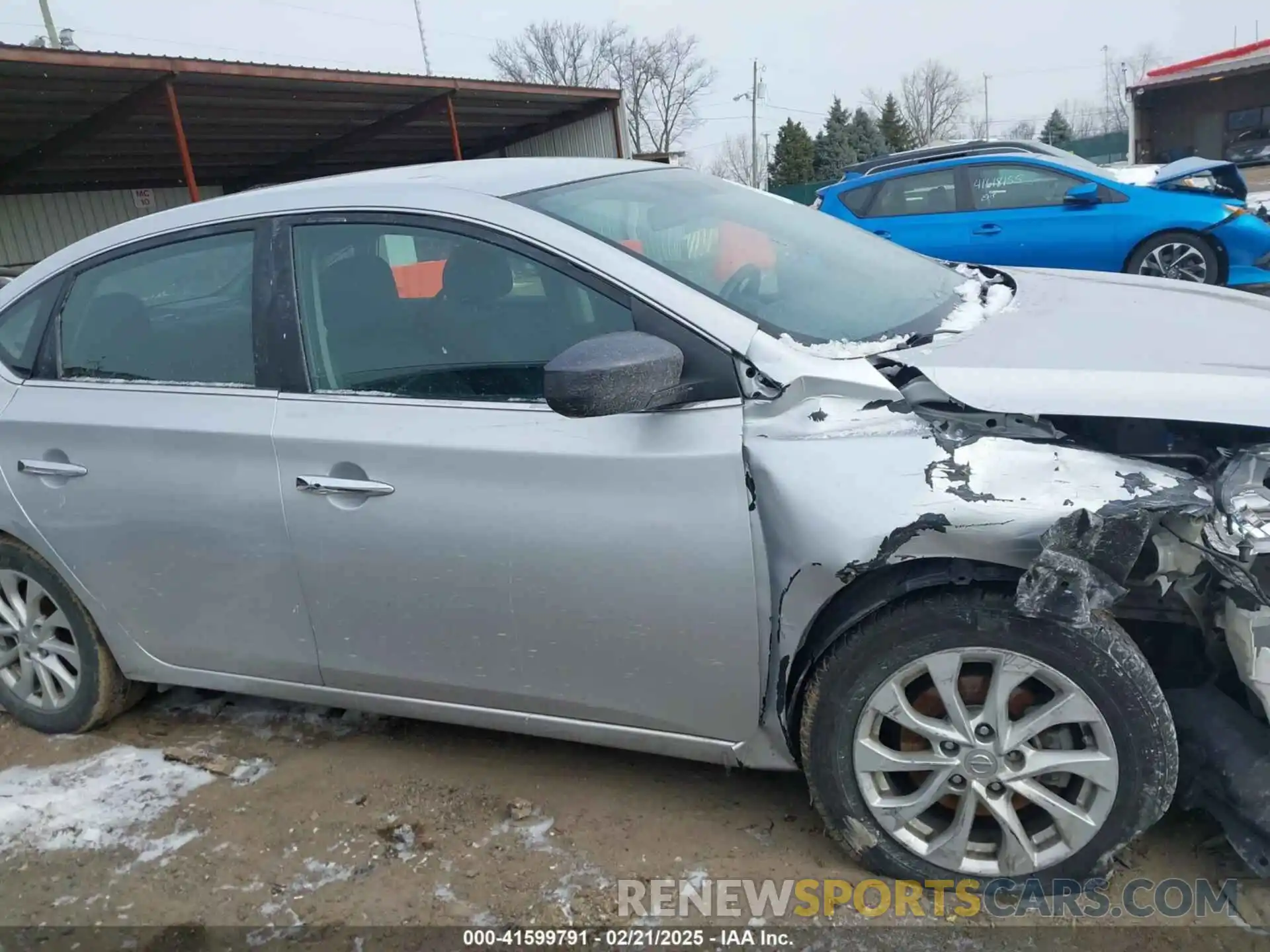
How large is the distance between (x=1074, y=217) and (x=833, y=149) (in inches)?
1323

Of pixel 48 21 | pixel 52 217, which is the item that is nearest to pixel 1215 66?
pixel 52 217

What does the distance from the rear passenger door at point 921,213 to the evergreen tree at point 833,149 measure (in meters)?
31.0

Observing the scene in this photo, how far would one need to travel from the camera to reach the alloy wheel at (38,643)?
10.5 feet

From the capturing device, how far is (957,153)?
10492 mm

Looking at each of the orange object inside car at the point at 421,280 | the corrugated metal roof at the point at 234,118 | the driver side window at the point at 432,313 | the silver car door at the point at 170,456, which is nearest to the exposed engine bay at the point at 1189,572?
the driver side window at the point at 432,313

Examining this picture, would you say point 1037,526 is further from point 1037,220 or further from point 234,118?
point 234,118

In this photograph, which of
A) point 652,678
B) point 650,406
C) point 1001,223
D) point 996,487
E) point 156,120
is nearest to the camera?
point 996,487

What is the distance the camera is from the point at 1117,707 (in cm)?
201

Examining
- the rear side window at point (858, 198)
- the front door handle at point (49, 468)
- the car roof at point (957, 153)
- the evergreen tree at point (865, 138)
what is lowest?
the front door handle at point (49, 468)

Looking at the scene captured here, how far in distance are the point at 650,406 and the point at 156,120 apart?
1470cm

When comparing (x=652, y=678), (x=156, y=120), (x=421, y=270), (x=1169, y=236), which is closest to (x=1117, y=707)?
(x=652, y=678)

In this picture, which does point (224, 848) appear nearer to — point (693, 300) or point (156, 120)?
point (693, 300)

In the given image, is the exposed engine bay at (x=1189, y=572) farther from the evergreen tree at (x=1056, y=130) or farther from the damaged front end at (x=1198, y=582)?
the evergreen tree at (x=1056, y=130)

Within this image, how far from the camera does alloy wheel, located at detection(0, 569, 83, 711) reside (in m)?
3.21
